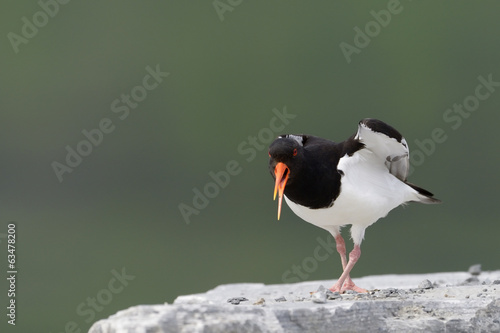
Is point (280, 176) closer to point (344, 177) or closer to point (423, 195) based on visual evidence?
point (344, 177)

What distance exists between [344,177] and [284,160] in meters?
0.54

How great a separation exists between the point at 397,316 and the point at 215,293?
99.7 inches

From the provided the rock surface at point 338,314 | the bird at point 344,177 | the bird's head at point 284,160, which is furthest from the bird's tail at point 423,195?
the bird's head at point 284,160

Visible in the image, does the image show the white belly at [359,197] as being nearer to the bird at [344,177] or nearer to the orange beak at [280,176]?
the bird at [344,177]

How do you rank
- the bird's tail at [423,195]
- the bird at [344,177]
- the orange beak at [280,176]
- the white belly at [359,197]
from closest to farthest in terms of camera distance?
the orange beak at [280,176]
the bird at [344,177]
the white belly at [359,197]
the bird's tail at [423,195]

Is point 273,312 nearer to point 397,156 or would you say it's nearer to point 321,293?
point 321,293

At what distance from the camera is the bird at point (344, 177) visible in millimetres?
5289

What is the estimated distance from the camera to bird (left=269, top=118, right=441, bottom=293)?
5.29 metres

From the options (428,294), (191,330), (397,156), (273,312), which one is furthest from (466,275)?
(191,330)

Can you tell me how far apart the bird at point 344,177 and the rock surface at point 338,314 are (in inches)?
26.7

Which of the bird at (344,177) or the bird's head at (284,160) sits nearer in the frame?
the bird's head at (284,160)

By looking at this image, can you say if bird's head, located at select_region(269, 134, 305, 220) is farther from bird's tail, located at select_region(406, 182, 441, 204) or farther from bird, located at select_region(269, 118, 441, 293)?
bird's tail, located at select_region(406, 182, 441, 204)

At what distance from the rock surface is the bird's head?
31.8 inches

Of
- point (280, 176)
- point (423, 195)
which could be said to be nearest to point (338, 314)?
point (280, 176)
